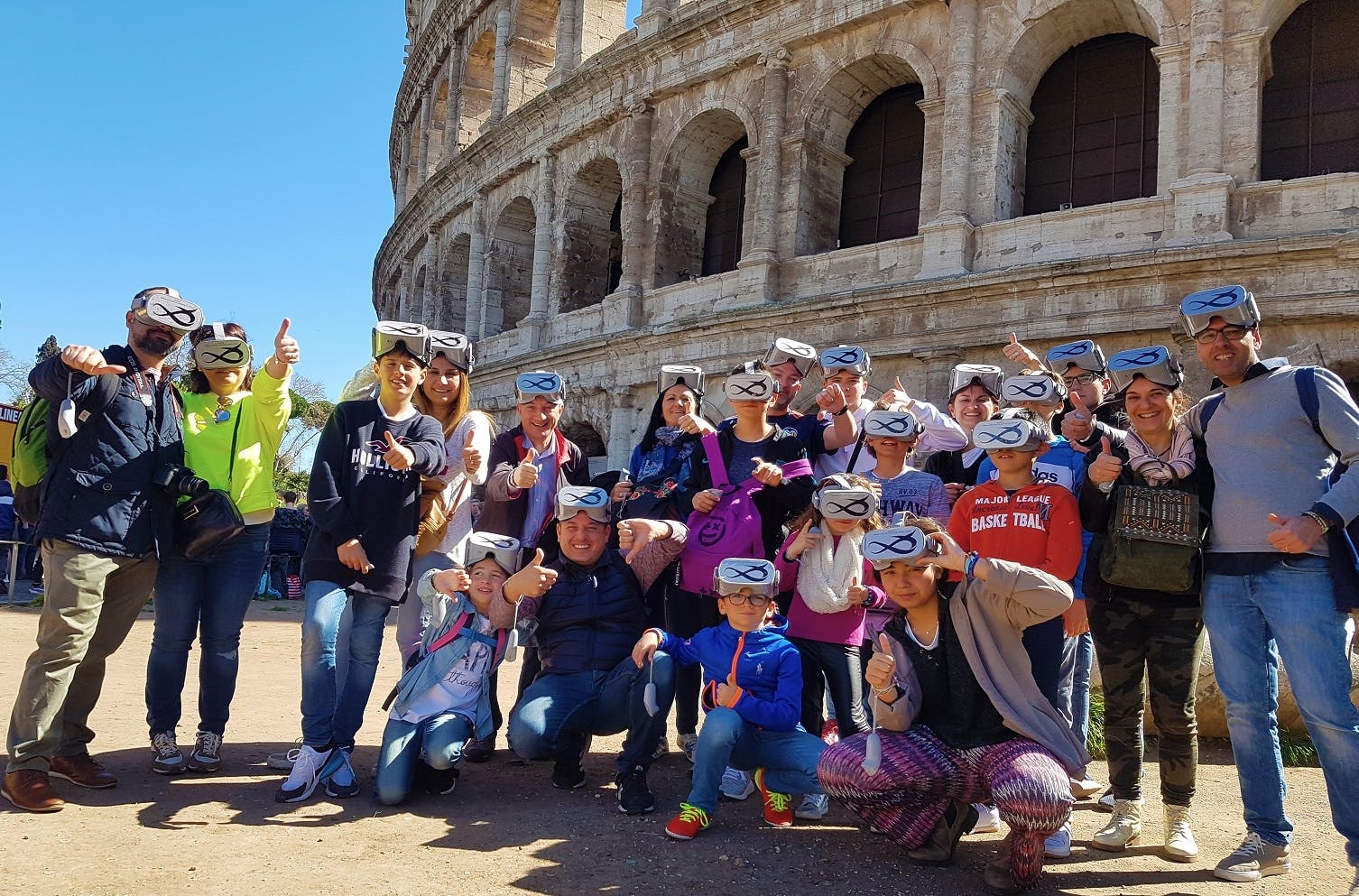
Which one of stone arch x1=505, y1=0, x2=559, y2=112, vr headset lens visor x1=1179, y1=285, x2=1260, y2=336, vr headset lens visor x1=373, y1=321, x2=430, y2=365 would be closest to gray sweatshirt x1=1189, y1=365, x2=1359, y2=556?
vr headset lens visor x1=1179, y1=285, x2=1260, y2=336

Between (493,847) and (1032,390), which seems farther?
(1032,390)

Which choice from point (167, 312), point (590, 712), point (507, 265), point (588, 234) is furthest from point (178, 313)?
point (507, 265)

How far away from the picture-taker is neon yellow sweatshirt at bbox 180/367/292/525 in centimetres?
467

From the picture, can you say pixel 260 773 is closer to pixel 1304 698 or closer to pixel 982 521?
pixel 982 521

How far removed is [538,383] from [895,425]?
193cm

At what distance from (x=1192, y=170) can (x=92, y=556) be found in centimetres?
1102

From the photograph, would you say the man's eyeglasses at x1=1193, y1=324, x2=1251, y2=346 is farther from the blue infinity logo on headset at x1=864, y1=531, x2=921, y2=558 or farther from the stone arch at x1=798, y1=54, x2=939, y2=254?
the stone arch at x1=798, y1=54, x2=939, y2=254

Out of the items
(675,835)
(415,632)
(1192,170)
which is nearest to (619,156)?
(1192,170)

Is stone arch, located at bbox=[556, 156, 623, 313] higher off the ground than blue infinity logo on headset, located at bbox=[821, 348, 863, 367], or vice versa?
stone arch, located at bbox=[556, 156, 623, 313]

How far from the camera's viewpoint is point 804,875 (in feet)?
12.1

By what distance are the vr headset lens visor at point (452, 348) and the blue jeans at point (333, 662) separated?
4.17ft

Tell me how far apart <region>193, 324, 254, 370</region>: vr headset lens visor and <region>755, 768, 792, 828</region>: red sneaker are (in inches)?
122

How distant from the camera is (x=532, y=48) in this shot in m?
20.6

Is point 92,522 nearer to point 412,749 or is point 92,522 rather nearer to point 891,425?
point 412,749
